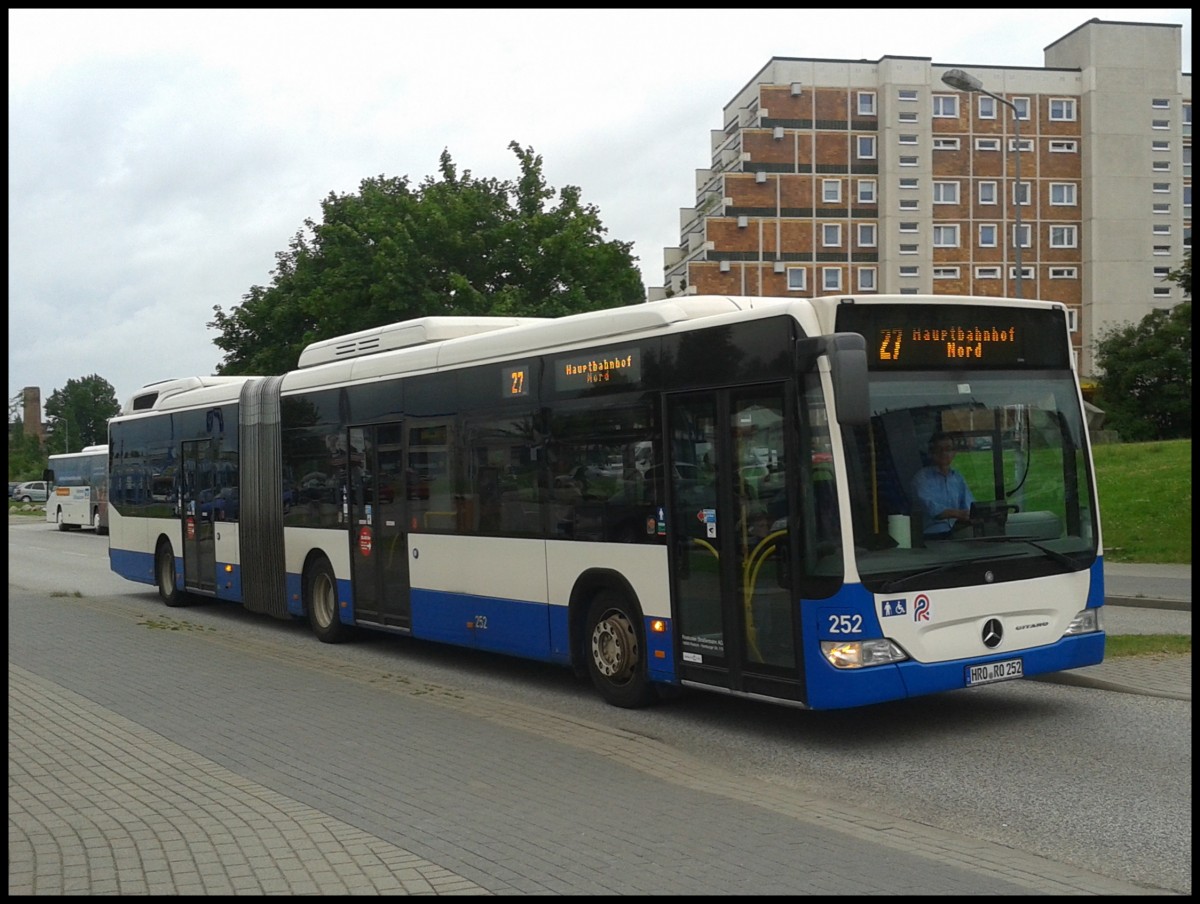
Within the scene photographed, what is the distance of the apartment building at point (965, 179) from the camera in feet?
276

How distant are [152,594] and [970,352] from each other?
16.6m

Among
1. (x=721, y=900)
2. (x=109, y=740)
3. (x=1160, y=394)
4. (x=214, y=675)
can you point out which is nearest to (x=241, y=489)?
(x=214, y=675)

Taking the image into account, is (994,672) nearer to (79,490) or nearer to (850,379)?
(850,379)

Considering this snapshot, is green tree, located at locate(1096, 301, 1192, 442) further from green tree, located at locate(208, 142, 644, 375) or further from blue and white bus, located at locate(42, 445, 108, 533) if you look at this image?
blue and white bus, located at locate(42, 445, 108, 533)

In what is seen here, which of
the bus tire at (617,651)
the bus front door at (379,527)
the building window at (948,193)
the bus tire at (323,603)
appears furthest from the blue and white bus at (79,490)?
the building window at (948,193)

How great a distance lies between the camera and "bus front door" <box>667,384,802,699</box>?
8789 mm

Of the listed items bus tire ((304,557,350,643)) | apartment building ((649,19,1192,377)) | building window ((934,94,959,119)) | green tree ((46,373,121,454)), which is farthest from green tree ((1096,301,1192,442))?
green tree ((46,373,121,454))

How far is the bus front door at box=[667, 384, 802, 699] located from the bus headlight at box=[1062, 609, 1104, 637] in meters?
2.14

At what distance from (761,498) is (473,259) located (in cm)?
2964

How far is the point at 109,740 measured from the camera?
9062mm

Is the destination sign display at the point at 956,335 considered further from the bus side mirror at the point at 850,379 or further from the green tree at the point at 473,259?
the green tree at the point at 473,259

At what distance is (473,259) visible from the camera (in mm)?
37688

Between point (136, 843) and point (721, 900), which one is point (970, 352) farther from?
point (136, 843)

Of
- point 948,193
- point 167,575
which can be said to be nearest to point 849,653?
point 167,575
